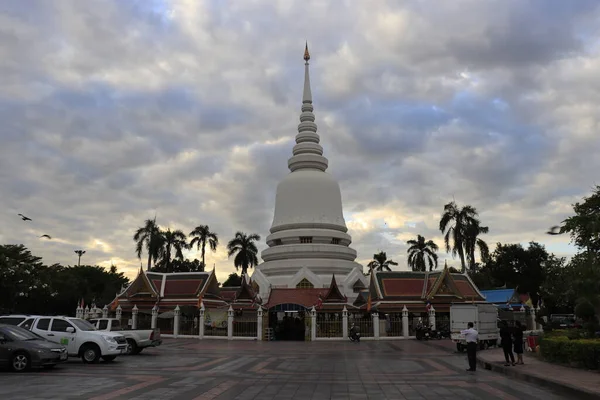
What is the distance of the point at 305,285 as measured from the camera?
141 ft

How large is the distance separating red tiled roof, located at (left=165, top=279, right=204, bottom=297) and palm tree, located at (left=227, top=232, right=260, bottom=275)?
24745mm

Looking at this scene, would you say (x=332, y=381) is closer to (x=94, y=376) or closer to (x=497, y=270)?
(x=94, y=376)

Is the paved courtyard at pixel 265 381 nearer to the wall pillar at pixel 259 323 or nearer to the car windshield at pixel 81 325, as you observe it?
the car windshield at pixel 81 325

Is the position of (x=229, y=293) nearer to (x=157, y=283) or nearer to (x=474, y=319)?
(x=157, y=283)

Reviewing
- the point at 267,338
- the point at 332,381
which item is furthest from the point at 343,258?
the point at 332,381

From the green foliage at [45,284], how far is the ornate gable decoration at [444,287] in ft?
110

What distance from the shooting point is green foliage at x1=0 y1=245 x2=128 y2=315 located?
4450cm

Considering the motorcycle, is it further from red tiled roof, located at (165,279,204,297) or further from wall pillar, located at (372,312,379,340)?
red tiled roof, located at (165,279,204,297)

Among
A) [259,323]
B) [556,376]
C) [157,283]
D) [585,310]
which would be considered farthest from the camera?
[157,283]

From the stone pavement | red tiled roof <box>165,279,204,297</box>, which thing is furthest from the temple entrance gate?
the stone pavement

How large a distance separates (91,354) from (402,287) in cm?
2637

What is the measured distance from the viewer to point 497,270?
72688 millimetres

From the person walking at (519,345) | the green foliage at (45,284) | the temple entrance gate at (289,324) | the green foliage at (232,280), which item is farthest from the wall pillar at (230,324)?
the green foliage at (232,280)

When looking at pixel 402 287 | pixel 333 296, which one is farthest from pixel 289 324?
pixel 402 287
